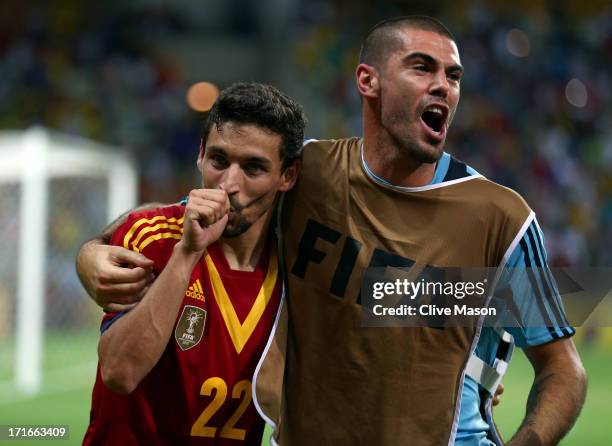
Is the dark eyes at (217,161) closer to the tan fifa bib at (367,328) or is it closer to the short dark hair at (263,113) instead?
the short dark hair at (263,113)

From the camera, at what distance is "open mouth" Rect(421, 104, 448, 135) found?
128 inches

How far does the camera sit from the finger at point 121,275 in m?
2.93

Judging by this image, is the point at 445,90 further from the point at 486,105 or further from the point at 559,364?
the point at 486,105

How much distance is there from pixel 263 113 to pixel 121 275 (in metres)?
0.74

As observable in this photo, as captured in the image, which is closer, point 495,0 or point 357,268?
point 357,268

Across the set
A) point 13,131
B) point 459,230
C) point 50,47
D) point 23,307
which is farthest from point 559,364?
point 50,47

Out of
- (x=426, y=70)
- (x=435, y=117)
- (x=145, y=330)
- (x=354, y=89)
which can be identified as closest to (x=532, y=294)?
(x=435, y=117)

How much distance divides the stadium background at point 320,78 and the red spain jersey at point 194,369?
1198cm

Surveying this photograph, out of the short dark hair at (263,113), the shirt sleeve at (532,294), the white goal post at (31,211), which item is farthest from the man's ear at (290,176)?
the white goal post at (31,211)

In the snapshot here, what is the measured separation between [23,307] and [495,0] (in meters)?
12.4

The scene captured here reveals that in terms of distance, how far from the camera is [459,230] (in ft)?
10.4

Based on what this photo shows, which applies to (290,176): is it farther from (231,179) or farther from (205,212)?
(205,212)

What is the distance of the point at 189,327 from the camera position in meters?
3.14

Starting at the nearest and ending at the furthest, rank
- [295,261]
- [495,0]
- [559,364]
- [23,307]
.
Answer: [559,364] → [295,261] → [23,307] → [495,0]
